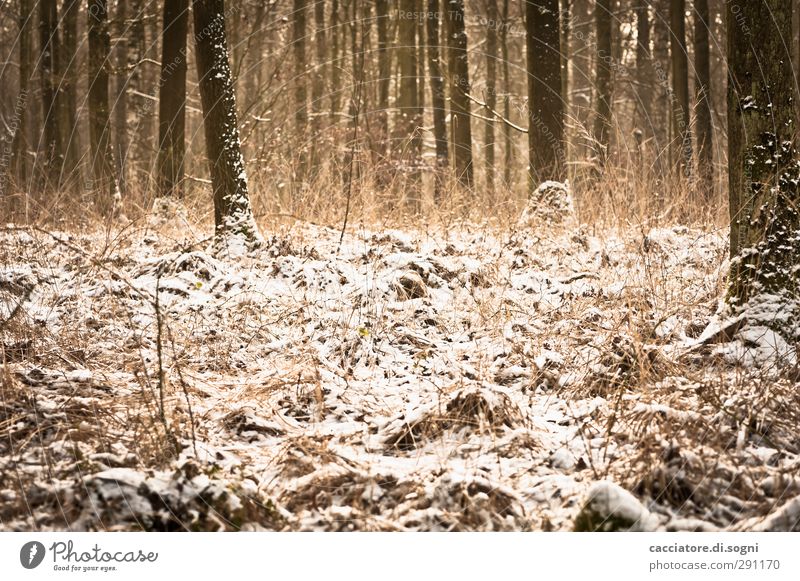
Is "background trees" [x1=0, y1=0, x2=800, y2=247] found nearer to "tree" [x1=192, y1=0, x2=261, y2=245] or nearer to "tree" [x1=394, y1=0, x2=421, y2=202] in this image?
"tree" [x1=394, y1=0, x2=421, y2=202]

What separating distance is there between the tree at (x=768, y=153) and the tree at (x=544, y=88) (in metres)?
4.09

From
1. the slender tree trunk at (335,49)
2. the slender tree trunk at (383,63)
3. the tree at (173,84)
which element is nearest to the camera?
the tree at (173,84)

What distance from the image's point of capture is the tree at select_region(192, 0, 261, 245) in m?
6.13

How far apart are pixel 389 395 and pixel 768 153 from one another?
2.41 meters

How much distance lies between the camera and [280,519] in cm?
265

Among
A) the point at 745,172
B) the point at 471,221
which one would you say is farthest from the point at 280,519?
the point at 471,221

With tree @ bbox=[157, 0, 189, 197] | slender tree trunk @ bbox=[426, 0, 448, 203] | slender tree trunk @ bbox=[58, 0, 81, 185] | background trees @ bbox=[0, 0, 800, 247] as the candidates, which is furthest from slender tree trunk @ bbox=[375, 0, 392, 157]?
slender tree trunk @ bbox=[58, 0, 81, 185]

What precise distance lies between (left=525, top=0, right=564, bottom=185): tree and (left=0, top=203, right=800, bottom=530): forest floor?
97.4 inches

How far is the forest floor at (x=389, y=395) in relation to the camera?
8.71ft

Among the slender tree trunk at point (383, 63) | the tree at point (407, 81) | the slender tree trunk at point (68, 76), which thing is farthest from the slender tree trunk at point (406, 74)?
the slender tree trunk at point (68, 76)
